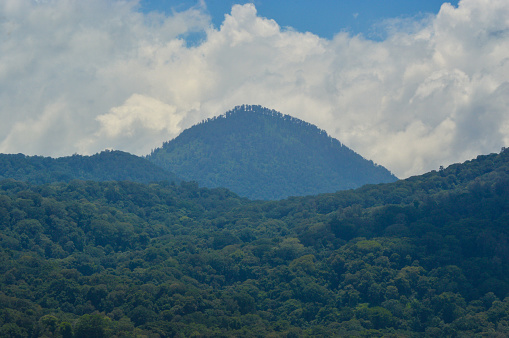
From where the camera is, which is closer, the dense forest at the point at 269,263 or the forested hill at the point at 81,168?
the dense forest at the point at 269,263

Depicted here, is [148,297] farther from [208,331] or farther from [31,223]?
[31,223]

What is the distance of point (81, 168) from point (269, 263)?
3451 inches

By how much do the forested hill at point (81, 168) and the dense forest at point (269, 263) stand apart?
31010 mm

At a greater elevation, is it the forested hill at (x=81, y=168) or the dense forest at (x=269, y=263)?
the forested hill at (x=81, y=168)

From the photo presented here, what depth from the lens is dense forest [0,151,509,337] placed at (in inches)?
3076

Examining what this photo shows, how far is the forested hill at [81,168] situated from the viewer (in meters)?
162

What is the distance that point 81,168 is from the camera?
178 m

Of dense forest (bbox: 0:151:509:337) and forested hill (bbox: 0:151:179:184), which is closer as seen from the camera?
dense forest (bbox: 0:151:509:337)

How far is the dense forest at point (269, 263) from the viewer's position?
78125 mm

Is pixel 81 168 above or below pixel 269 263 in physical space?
above

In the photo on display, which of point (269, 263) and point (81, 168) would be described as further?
point (81, 168)

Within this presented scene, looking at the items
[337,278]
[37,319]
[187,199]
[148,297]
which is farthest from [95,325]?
[187,199]

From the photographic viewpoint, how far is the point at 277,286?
93688mm

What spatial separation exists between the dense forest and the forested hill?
31.0 m
